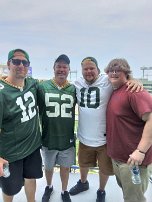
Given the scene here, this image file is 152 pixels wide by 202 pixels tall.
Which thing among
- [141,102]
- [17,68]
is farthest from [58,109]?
[141,102]

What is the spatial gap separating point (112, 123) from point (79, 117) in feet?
1.60

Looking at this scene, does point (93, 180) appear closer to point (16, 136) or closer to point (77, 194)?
point (77, 194)

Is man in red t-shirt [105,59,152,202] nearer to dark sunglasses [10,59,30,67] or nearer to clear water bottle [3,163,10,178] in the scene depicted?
dark sunglasses [10,59,30,67]

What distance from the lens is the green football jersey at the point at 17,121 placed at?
6.23 feet

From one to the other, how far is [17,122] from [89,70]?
759 mm

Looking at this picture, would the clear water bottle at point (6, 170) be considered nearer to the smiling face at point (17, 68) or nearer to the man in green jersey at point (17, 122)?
the man in green jersey at point (17, 122)

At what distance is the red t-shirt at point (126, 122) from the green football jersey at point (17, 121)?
620 millimetres

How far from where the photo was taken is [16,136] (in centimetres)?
198

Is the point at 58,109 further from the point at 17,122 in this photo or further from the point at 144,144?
the point at 144,144

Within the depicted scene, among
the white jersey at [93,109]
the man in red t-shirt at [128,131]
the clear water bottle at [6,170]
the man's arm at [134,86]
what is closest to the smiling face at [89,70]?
the white jersey at [93,109]

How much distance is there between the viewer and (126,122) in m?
1.85

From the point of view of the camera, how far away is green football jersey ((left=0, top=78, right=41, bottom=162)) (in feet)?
6.23

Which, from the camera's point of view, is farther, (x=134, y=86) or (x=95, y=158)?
(x=95, y=158)

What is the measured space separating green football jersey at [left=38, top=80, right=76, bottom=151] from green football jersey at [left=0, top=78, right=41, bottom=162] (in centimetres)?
16
